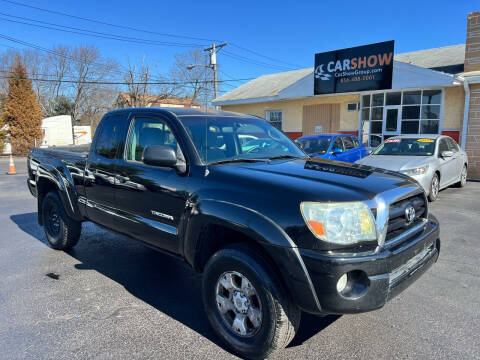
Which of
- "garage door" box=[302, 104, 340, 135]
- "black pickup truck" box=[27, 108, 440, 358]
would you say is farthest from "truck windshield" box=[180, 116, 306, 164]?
"garage door" box=[302, 104, 340, 135]

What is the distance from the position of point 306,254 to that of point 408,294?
202 cm

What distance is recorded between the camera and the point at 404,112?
46.0ft

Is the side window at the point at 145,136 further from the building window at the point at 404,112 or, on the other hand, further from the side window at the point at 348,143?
the building window at the point at 404,112

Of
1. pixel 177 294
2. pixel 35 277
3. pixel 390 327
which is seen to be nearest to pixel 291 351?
pixel 390 327

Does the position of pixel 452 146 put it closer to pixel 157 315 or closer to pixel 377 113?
pixel 377 113

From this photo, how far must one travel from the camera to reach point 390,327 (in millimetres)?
3008

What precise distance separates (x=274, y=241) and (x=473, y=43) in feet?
43.4

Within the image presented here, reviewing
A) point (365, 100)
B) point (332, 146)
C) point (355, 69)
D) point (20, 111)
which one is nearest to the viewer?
point (332, 146)

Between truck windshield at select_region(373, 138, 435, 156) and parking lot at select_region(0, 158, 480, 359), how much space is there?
12.8ft

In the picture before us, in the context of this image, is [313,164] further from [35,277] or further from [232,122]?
[35,277]

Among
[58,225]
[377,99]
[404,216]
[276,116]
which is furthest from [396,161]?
[276,116]

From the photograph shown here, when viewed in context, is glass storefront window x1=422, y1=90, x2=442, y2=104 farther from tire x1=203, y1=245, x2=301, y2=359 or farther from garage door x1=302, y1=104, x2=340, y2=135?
tire x1=203, y1=245, x2=301, y2=359

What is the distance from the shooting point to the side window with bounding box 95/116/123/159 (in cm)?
393

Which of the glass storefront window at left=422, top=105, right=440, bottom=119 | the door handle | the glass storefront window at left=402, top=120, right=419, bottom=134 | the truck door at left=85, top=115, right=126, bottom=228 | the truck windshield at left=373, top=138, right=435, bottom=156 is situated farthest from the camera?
the glass storefront window at left=402, top=120, right=419, bottom=134
